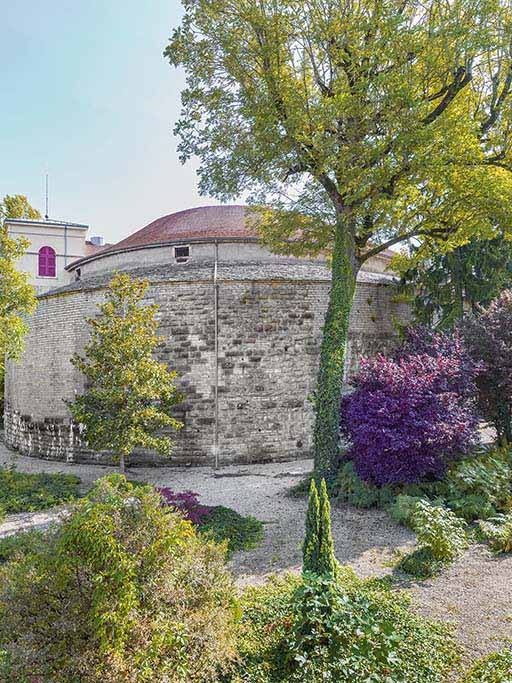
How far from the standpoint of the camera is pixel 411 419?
23.0ft

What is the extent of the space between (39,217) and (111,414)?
778 inches

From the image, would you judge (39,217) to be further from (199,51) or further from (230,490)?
(230,490)

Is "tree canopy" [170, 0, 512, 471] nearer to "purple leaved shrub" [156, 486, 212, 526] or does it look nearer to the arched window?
"purple leaved shrub" [156, 486, 212, 526]

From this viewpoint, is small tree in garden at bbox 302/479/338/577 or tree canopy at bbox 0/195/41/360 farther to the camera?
tree canopy at bbox 0/195/41/360

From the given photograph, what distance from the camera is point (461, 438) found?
7.12 meters

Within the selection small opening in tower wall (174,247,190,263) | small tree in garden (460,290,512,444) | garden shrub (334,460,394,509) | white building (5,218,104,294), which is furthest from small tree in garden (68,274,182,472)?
white building (5,218,104,294)

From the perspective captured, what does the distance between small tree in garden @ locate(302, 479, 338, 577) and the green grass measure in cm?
211

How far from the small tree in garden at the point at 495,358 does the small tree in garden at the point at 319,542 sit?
5.98 meters

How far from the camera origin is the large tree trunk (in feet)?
27.2

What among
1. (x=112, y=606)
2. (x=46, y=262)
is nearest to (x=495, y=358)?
(x=112, y=606)

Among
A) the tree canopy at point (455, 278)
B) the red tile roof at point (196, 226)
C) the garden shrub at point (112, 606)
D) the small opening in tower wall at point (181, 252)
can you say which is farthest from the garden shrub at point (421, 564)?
the small opening in tower wall at point (181, 252)

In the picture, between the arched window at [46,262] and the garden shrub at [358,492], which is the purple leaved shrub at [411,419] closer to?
the garden shrub at [358,492]

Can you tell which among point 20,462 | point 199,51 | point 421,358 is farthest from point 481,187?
point 20,462

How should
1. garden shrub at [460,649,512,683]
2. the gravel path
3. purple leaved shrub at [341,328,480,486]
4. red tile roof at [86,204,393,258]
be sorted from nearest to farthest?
garden shrub at [460,649,512,683]
the gravel path
purple leaved shrub at [341,328,480,486]
red tile roof at [86,204,393,258]
